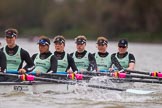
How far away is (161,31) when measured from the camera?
182ft

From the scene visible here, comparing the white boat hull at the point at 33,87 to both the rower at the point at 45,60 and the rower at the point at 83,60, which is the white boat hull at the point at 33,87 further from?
the rower at the point at 83,60

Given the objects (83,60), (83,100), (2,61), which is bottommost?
(83,100)


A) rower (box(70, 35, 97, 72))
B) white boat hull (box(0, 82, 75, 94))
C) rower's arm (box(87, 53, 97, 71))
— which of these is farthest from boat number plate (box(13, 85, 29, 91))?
rower's arm (box(87, 53, 97, 71))

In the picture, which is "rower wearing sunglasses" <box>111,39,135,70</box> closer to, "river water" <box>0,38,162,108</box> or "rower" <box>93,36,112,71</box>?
"rower" <box>93,36,112,71</box>

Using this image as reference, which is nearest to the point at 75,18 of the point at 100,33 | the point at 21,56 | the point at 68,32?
the point at 68,32

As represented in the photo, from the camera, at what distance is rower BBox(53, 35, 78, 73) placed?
13.2 meters

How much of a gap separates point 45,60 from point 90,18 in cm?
6105

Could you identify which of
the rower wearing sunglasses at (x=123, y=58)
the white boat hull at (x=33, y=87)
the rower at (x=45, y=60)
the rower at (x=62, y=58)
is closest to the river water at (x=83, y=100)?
the white boat hull at (x=33, y=87)

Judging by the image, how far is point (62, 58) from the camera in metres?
13.4

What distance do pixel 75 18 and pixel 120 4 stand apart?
26.1 metres

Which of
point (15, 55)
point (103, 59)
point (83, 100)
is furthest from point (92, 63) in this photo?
point (83, 100)

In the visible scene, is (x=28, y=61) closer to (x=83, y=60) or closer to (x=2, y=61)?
(x=2, y=61)

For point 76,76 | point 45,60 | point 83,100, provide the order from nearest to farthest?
point 83,100 < point 76,76 < point 45,60

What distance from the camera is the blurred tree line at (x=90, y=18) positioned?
55281mm
